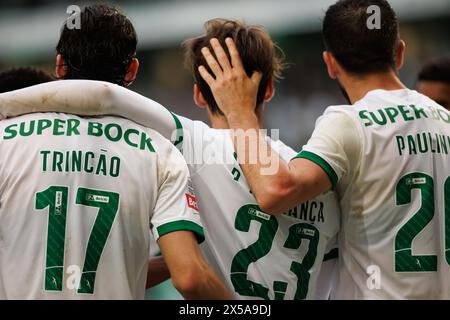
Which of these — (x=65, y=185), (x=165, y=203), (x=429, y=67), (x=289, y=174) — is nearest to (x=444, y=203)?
(x=289, y=174)

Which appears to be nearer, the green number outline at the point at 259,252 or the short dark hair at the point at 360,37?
the green number outline at the point at 259,252

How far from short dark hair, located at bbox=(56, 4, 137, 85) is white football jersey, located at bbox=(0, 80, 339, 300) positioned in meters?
0.30

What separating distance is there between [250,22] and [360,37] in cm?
1656

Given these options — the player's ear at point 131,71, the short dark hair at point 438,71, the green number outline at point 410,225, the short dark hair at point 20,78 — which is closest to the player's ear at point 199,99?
the player's ear at point 131,71

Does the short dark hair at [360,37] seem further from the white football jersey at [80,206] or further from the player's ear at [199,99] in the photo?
the white football jersey at [80,206]

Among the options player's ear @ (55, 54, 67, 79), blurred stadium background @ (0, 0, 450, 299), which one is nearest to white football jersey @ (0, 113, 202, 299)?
player's ear @ (55, 54, 67, 79)

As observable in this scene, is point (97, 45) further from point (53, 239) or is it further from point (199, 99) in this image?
point (53, 239)

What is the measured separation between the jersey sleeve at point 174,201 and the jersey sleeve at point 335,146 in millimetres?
622

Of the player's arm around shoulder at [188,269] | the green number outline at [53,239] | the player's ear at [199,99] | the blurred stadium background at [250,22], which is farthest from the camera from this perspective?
the blurred stadium background at [250,22]

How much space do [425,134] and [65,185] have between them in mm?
1713

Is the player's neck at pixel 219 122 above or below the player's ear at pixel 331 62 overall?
below

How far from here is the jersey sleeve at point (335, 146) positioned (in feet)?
12.5

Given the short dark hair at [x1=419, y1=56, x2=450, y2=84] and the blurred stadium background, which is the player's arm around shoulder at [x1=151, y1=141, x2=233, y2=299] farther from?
the blurred stadium background
